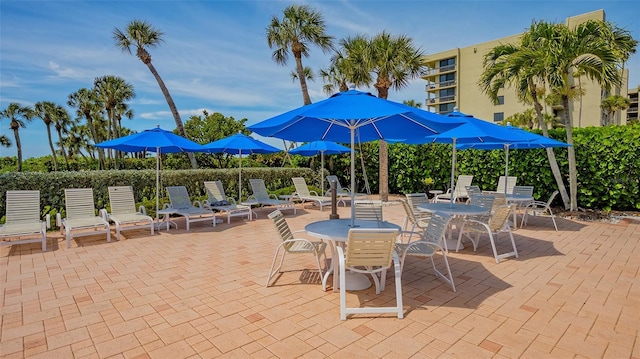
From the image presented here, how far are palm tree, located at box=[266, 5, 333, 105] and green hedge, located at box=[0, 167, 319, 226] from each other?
6088 millimetres

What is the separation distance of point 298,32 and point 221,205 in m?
9.71

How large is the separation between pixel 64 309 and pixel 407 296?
13.0 ft

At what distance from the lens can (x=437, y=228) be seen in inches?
179

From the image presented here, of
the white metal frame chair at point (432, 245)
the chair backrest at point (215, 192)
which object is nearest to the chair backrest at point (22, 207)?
the chair backrest at point (215, 192)

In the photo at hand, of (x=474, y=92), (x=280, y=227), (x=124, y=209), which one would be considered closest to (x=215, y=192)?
(x=124, y=209)

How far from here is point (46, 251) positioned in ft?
20.4

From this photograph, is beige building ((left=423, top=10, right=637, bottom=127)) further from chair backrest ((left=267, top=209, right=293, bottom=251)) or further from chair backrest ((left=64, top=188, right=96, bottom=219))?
chair backrest ((left=64, top=188, right=96, bottom=219))

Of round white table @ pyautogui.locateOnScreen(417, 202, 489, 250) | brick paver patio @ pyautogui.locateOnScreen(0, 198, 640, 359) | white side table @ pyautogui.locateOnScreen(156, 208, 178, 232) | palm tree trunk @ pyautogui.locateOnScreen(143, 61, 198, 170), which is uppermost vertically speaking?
palm tree trunk @ pyautogui.locateOnScreen(143, 61, 198, 170)

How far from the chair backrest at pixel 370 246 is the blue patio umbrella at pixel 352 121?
1.01m

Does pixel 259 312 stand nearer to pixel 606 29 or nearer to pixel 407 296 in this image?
pixel 407 296

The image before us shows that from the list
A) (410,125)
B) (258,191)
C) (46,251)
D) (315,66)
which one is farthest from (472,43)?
(46,251)

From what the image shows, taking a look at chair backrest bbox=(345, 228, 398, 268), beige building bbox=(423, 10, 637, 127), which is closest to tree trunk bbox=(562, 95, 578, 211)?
chair backrest bbox=(345, 228, 398, 268)

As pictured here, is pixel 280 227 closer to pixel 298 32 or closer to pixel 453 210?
pixel 453 210

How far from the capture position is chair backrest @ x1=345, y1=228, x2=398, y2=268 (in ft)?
11.8
